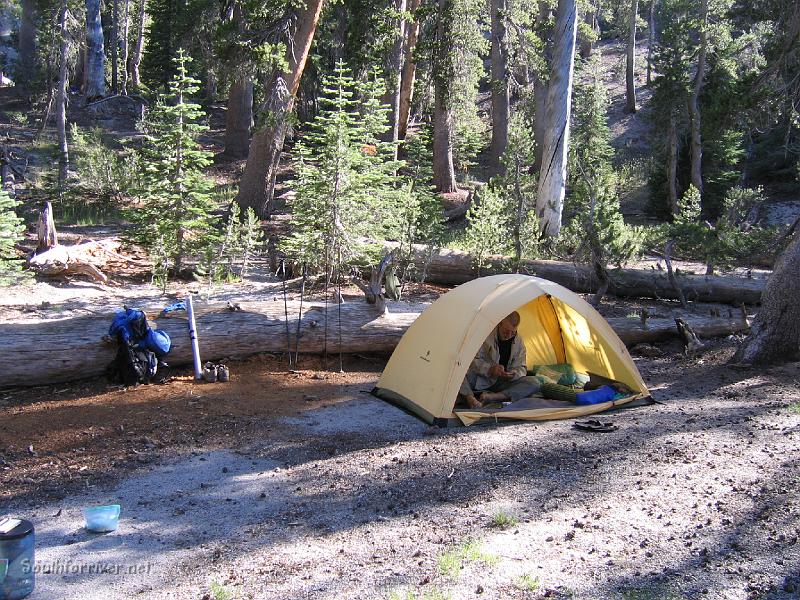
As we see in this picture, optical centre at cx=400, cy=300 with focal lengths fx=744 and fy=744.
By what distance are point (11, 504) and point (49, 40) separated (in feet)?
68.8

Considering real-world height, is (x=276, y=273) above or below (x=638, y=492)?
above

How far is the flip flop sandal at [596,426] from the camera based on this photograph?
284 inches

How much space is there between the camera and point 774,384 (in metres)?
8.58

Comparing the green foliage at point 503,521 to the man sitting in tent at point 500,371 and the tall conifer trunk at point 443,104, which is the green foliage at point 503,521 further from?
the tall conifer trunk at point 443,104

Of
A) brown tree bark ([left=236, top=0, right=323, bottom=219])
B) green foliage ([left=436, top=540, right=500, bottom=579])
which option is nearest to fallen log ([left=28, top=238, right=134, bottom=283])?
brown tree bark ([left=236, top=0, right=323, bottom=219])

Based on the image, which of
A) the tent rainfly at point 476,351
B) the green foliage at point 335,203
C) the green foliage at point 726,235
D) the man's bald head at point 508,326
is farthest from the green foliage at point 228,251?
the green foliage at point 726,235

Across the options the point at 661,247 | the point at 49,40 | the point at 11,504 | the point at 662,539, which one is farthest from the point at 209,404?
the point at 49,40

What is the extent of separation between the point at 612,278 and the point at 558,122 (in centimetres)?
391

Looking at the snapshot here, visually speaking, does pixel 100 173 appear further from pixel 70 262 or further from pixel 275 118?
pixel 70 262

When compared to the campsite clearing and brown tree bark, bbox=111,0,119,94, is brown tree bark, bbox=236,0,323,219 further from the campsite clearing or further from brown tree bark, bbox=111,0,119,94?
brown tree bark, bbox=111,0,119,94

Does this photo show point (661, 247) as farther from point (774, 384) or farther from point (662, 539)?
point (662, 539)

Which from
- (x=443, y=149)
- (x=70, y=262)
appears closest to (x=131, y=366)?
(x=70, y=262)

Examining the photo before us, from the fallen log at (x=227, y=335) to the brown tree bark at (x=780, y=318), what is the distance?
1.72m

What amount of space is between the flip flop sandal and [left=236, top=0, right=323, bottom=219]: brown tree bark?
10.5 m
